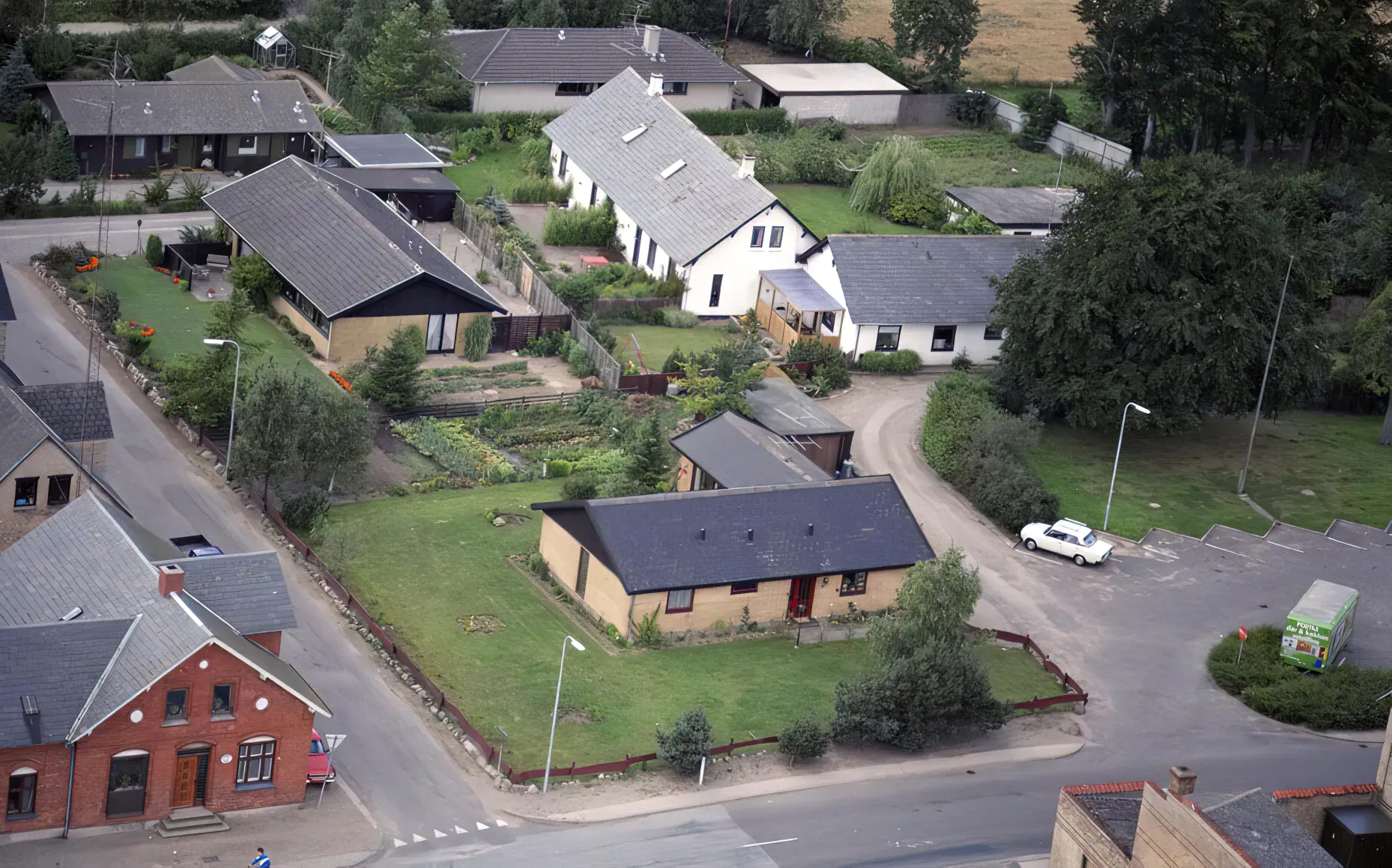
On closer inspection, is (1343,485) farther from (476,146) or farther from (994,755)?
(476,146)

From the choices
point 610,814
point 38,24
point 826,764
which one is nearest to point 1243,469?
point 826,764

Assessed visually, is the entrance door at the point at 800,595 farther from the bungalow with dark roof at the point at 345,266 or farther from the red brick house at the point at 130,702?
the bungalow with dark roof at the point at 345,266

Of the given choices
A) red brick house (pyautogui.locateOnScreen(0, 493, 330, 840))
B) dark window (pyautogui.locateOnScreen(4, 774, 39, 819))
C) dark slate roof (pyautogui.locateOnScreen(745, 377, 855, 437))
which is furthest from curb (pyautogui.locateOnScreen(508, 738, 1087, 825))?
dark slate roof (pyautogui.locateOnScreen(745, 377, 855, 437))

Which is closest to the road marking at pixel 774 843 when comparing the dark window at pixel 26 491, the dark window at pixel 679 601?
the dark window at pixel 679 601

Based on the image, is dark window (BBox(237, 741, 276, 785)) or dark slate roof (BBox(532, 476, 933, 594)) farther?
dark slate roof (BBox(532, 476, 933, 594))

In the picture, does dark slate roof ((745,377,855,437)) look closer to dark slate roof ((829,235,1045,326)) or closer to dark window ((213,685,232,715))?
dark slate roof ((829,235,1045,326))

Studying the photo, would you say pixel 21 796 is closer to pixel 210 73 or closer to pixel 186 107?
pixel 186 107
